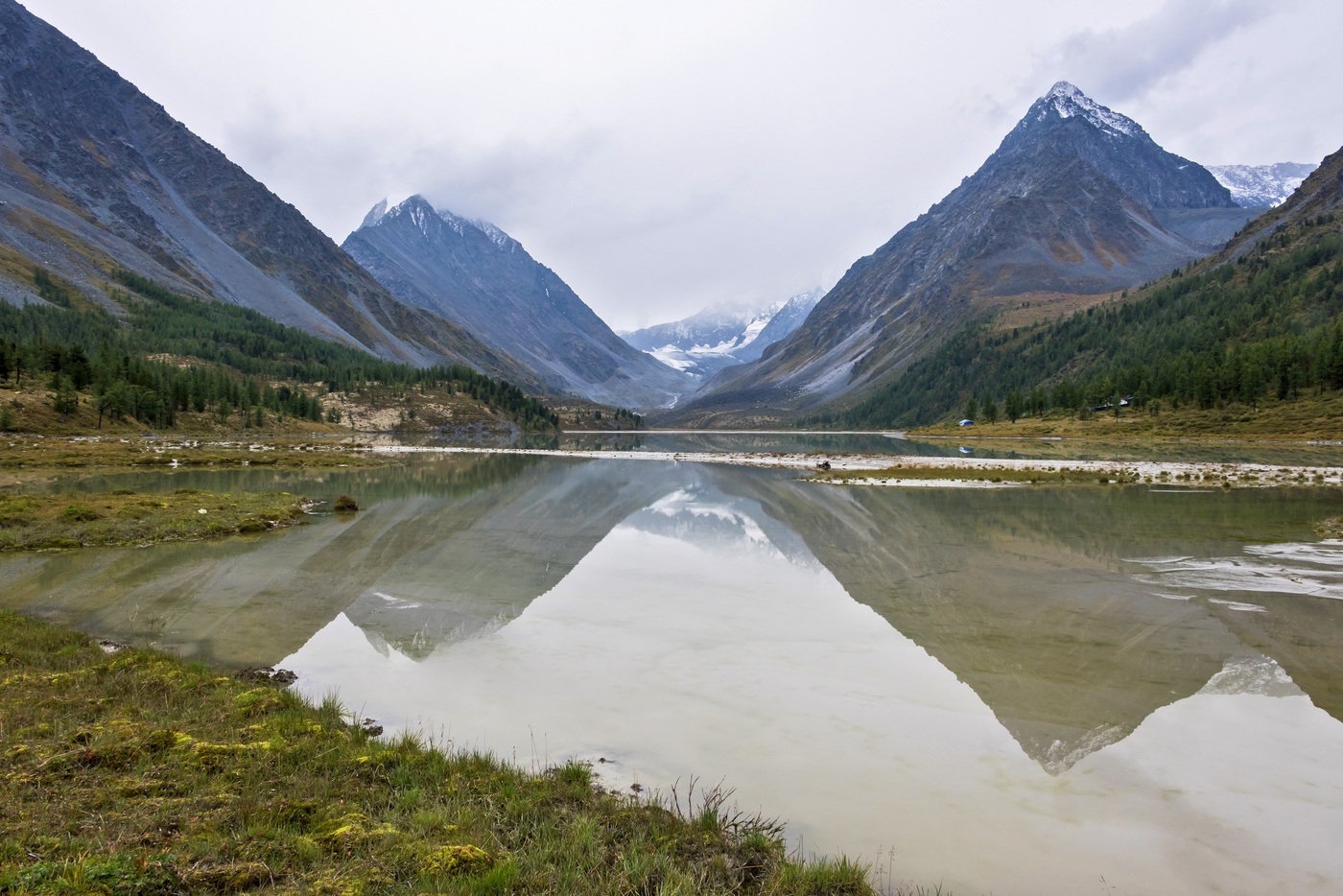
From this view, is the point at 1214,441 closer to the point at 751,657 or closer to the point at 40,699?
the point at 751,657

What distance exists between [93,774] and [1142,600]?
72.6 ft

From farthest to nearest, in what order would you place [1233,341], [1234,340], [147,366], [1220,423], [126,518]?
[1234,340]
[1233,341]
[147,366]
[1220,423]
[126,518]

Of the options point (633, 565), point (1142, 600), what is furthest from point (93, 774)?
point (1142, 600)

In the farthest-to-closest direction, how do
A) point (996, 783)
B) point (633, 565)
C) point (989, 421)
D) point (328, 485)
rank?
1. point (989, 421)
2. point (328, 485)
3. point (633, 565)
4. point (996, 783)

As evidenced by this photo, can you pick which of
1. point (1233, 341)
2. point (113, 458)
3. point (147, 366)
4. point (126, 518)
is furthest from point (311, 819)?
point (1233, 341)

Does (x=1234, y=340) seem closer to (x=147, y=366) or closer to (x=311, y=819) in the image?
(x=311, y=819)

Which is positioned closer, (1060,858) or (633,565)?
(1060,858)

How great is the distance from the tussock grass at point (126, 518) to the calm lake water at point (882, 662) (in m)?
2.16

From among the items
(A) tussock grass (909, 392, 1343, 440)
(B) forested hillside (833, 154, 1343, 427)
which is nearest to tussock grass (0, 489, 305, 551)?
(A) tussock grass (909, 392, 1343, 440)

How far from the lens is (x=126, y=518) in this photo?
2898 centimetres

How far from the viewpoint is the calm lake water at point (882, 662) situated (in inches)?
332

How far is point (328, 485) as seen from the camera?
1969 inches

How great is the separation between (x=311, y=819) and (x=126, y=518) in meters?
28.8

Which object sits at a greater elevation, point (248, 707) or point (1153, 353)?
point (1153, 353)
